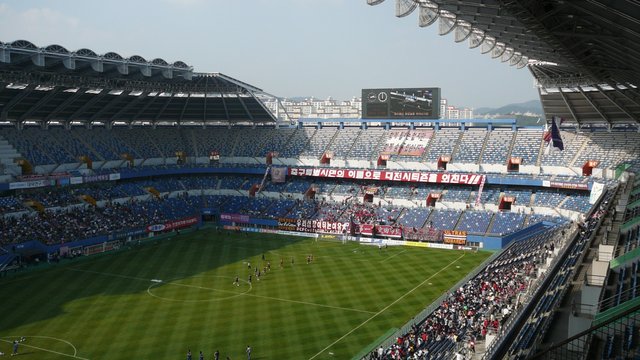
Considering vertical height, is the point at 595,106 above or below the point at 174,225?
above

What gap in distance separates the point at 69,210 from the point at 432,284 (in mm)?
38420

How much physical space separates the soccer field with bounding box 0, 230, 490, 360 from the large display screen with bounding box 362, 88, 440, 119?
2077cm

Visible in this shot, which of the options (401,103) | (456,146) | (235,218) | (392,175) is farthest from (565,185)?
(235,218)

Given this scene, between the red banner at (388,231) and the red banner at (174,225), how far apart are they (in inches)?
889

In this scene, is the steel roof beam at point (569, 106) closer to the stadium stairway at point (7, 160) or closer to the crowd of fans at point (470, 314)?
the crowd of fans at point (470, 314)

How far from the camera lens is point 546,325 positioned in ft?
56.0

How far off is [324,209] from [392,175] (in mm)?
8966

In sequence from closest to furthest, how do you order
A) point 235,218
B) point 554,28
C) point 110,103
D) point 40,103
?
point 554,28
point 40,103
point 110,103
point 235,218

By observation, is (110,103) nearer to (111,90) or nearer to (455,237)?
(111,90)

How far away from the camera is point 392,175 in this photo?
70250mm

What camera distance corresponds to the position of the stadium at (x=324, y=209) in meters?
26.0

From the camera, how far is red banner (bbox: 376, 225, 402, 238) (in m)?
63.0

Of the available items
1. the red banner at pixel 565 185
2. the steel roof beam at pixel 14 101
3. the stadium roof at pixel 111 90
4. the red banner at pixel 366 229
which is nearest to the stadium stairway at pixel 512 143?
the red banner at pixel 565 185

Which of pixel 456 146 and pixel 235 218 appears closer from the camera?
pixel 456 146
